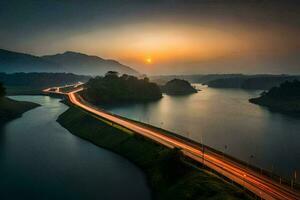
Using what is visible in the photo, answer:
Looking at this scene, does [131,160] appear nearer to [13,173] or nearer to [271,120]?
[13,173]

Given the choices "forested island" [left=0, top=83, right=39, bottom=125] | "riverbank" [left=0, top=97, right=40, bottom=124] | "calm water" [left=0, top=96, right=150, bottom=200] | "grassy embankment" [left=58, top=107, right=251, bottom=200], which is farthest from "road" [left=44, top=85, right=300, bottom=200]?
"forested island" [left=0, top=83, right=39, bottom=125]

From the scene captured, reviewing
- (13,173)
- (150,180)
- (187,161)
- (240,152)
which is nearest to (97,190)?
(150,180)

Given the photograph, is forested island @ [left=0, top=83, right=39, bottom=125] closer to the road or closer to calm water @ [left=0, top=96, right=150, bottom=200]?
calm water @ [left=0, top=96, right=150, bottom=200]

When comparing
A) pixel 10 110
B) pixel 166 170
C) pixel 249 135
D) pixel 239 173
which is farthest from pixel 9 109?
pixel 239 173

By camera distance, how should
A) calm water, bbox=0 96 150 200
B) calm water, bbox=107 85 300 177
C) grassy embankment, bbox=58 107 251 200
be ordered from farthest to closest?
calm water, bbox=107 85 300 177, calm water, bbox=0 96 150 200, grassy embankment, bbox=58 107 251 200

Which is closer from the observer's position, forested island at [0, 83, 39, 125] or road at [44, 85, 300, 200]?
road at [44, 85, 300, 200]

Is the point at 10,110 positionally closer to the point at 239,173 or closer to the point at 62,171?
the point at 62,171
